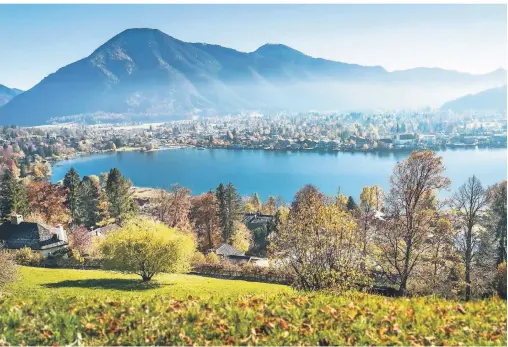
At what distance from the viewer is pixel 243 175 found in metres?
71.6

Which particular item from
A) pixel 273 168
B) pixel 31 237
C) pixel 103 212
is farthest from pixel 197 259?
pixel 273 168

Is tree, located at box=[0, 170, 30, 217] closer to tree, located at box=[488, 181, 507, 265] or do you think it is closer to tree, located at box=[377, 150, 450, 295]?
tree, located at box=[377, 150, 450, 295]

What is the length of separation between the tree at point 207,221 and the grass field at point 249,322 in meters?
24.1

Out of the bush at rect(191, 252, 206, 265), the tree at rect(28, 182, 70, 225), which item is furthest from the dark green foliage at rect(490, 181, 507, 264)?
the tree at rect(28, 182, 70, 225)

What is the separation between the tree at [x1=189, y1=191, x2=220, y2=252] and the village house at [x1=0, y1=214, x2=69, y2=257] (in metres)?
8.86

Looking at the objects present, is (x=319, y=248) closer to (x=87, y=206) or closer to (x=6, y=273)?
(x=6, y=273)

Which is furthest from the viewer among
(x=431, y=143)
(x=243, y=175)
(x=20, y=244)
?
(x=431, y=143)

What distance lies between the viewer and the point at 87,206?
34.1m

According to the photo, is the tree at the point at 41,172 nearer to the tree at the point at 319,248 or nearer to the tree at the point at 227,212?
the tree at the point at 227,212

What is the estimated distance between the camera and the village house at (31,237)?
23.5 m

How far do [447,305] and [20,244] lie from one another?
24543 millimetres

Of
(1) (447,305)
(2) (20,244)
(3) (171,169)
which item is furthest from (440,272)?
(3) (171,169)

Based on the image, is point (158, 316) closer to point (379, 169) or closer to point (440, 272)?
point (440, 272)

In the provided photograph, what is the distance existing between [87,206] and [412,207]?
30086 millimetres
